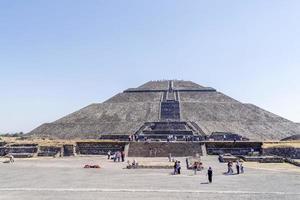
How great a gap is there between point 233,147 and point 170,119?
842 inches

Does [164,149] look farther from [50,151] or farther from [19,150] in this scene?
[19,150]

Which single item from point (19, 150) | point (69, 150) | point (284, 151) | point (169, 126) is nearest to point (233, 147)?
point (284, 151)

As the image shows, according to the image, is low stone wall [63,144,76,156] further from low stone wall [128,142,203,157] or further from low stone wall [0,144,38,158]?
low stone wall [128,142,203,157]

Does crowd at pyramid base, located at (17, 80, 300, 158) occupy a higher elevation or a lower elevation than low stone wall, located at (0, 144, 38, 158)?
higher

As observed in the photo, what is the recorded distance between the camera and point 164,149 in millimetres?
43312

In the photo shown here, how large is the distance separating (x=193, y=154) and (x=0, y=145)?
20327mm

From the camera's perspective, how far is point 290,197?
19.0 meters

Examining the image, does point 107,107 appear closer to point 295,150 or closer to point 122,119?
point 122,119

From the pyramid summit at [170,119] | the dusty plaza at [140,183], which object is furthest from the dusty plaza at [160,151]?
the pyramid summit at [170,119]

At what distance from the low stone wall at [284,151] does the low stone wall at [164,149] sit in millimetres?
6357

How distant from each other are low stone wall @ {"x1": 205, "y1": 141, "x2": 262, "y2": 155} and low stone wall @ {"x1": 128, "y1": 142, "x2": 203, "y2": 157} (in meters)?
1.32

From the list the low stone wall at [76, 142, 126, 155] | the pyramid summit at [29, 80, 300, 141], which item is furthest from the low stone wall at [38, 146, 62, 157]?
the pyramid summit at [29, 80, 300, 141]

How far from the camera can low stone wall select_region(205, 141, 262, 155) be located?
141ft

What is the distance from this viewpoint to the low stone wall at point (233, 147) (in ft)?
141
